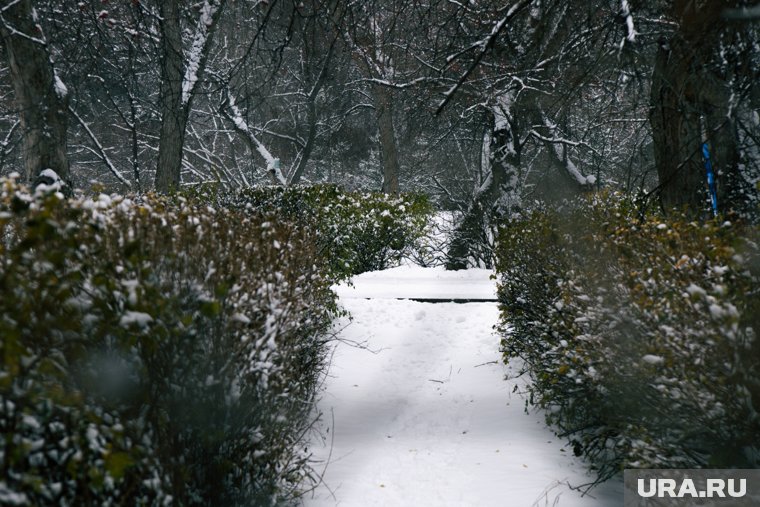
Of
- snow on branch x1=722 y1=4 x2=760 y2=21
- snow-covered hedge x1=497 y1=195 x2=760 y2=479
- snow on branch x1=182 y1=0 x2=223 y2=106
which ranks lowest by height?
snow-covered hedge x1=497 y1=195 x2=760 y2=479

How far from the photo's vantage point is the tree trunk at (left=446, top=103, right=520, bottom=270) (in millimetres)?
9992

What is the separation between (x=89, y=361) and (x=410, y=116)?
7.38 m

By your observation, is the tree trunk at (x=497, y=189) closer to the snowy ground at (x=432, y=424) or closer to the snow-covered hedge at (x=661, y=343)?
the snowy ground at (x=432, y=424)

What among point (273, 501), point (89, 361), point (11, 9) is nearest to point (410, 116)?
point (11, 9)

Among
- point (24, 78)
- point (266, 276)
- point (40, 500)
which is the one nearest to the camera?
point (40, 500)

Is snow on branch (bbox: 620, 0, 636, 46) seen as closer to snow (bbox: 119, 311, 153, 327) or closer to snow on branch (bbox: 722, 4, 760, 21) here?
snow on branch (bbox: 722, 4, 760, 21)

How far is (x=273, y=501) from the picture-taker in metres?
2.86

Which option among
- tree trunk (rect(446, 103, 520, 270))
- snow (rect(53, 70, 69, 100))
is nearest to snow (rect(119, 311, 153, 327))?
snow (rect(53, 70, 69, 100))

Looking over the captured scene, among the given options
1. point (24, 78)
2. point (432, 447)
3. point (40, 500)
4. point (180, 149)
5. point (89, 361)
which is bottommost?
point (432, 447)

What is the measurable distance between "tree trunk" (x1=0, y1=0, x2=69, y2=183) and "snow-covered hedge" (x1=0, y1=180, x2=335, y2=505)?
18.8ft

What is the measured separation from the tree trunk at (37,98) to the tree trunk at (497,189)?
22.7ft

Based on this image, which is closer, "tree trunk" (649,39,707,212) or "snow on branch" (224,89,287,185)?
"tree trunk" (649,39,707,212)

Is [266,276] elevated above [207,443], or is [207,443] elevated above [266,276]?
[266,276]

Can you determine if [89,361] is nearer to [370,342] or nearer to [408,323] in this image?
[370,342]
